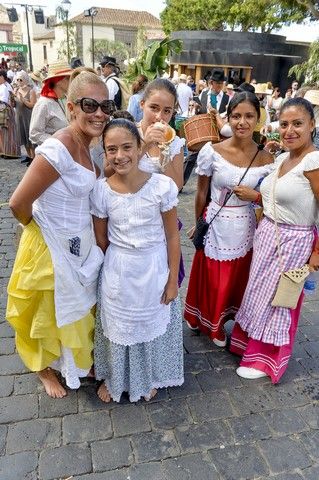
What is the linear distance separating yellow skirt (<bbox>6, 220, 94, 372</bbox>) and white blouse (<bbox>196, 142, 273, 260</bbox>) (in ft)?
3.44

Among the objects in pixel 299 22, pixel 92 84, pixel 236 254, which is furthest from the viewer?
pixel 299 22

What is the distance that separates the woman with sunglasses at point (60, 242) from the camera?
194 centimetres

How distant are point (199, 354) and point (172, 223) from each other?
131cm

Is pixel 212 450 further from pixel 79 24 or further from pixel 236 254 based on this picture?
pixel 79 24

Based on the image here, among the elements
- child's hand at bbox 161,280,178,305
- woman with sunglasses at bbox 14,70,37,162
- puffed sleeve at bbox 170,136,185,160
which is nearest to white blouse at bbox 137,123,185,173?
puffed sleeve at bbox 170,136,185,160

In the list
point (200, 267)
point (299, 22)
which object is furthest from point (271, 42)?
point (200, 267)

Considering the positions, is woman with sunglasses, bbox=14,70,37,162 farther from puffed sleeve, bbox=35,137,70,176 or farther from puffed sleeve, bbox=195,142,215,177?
puffed sleeve, bbox=35,137,70,176

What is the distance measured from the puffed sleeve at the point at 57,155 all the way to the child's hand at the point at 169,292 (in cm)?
88

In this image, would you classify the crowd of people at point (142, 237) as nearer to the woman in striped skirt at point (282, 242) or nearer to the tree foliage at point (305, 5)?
the woman in striped skirt at point (282, 242)

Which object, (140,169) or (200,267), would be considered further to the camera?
(200,267)

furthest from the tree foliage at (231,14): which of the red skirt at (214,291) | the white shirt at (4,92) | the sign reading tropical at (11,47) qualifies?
the red skirt at (214,291)

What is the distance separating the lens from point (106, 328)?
2.27 m

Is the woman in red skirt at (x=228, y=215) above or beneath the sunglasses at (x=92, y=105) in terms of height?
beneath

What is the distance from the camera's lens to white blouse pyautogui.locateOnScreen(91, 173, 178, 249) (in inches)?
79.9
